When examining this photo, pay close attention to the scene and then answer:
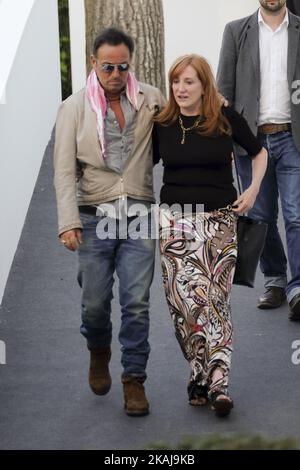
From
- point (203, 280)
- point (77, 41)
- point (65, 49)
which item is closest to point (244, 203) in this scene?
point (203, 280)

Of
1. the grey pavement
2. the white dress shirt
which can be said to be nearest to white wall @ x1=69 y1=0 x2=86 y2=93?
the grey pavement

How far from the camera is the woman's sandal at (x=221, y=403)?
6.98 meters

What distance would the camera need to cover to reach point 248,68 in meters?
8.36

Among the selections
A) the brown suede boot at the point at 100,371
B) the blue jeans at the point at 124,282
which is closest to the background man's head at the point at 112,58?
the blue jeans at the point at 124,282

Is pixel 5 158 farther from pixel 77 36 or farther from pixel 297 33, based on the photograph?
pixel 77 36

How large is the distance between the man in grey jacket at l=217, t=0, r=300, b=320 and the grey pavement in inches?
23.9

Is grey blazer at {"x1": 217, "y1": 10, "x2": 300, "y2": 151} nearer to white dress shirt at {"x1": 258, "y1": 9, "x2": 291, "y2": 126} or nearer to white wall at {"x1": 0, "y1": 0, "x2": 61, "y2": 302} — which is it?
white dress shirt at {"x1": 258, "y1": 9, "x2": 291, "y2": 126}

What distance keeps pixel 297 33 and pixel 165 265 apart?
1991mm

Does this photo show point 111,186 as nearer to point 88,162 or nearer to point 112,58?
point 88,162

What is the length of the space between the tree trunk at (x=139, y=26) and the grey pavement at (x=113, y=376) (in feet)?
8.02

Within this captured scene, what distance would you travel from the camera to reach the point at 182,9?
13.6 metres

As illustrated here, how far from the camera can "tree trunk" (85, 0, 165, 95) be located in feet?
37.6

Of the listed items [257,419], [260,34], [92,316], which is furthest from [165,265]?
[260,34]

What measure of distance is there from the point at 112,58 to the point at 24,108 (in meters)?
3.82
